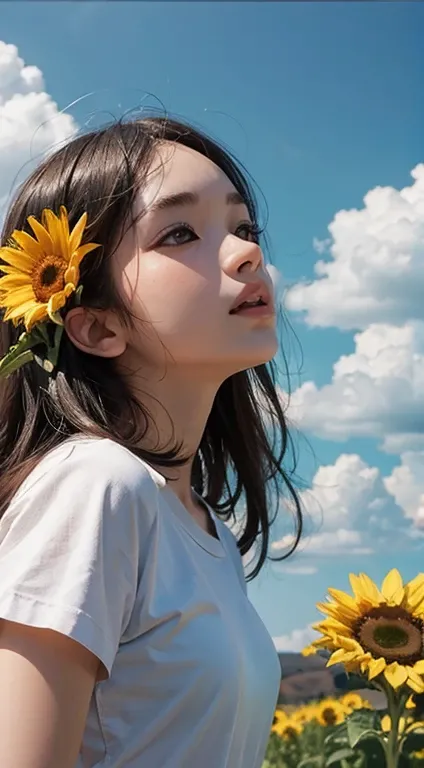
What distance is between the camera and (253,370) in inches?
72.0

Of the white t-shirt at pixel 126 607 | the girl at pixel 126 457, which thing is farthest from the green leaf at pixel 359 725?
the white t-shirt at pixel 126 607

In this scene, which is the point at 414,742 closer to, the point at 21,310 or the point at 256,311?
the point at 256,311

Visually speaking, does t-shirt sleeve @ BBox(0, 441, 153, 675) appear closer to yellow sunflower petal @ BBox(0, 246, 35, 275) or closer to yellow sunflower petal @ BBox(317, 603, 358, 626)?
yellow sunflower petal @ BBox(0, 246, 35, 275)

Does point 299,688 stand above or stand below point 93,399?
below

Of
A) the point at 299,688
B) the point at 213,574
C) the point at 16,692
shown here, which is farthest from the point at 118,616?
the point at 299,688

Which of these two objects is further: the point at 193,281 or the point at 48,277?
the point at 48,277

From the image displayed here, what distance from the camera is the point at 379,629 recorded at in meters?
1.82

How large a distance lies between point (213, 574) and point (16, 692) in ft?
1.31

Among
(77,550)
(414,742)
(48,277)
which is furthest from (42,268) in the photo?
(414,742)

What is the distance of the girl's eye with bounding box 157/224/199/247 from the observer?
139 centimetres

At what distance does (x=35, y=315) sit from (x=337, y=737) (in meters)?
1.04

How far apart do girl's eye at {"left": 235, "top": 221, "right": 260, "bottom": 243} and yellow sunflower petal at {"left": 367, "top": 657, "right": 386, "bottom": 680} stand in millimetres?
699

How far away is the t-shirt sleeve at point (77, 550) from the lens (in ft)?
3.56

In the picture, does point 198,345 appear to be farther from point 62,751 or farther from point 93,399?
point 62,751
